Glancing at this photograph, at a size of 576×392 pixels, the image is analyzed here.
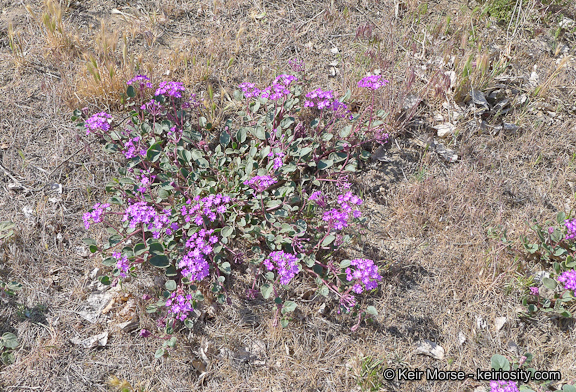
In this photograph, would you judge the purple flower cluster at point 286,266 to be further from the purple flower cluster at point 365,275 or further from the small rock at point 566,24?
the small rock at point 566,24

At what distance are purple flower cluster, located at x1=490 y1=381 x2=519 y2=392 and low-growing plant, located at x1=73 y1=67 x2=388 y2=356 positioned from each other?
915 mm

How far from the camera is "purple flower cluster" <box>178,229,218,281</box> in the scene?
315 cm

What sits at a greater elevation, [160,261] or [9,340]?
[160,261]

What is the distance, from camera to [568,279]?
3.30 m

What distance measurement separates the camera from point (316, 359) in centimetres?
321

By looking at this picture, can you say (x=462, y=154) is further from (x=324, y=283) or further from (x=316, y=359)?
(x=316, y=359)

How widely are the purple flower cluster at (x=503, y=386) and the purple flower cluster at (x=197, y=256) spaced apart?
6.98ft

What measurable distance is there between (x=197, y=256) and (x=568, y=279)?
2.85 metres

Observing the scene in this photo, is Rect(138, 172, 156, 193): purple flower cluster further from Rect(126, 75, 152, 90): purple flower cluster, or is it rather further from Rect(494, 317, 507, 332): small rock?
Rect(494, 317, 507, 332): small rock

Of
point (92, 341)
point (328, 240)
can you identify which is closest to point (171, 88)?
point (328, 240)

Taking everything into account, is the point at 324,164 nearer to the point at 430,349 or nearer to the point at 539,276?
the point at 430,349

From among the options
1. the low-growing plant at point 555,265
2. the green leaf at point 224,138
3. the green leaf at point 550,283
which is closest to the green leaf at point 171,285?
the green leaf at point 224,138

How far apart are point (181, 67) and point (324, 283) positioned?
293 centimetres

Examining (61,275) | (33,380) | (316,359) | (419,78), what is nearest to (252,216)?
(316,359)
